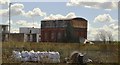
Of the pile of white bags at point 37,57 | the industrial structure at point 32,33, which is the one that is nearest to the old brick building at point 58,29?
the industrial structure at point 32,33

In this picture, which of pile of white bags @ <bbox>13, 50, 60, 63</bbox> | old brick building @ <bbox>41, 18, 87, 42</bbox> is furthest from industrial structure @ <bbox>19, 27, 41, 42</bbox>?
pile of white bags @ <bbox>13, 50, 60, 63</bbox>

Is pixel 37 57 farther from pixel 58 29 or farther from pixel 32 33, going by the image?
pixel 32 33

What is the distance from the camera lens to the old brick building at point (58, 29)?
50312 millimetres

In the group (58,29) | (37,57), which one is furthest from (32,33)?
(37,57)

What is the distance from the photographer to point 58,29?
5094cm

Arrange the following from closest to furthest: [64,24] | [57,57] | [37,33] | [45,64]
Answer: [45,64]
[57,57]
[64,24]
[37,33]

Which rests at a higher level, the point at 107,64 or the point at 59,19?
the point at 59,19

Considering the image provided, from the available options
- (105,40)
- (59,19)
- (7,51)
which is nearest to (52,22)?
(59,19)

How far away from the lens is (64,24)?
5056 centimetres

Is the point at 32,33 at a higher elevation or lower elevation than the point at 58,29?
lower

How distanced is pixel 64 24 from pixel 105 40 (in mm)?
12517

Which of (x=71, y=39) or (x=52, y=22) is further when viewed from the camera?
(x=52, y=22)

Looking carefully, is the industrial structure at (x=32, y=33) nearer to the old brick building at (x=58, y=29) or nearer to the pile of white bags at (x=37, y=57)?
the old brick building at (x=58, y=29)

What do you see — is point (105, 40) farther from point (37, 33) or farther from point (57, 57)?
point (57, 57)
